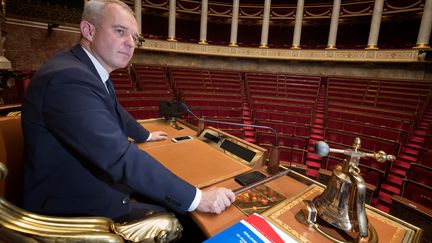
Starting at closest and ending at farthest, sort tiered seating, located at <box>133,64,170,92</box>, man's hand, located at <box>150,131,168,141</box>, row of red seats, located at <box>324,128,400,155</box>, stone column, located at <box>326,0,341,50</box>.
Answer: man's hand, located at <box>150,131,168,141</box> < row of red seats, located at <box>324,128,400,155</box> < tiered seating, located at <box>133,64,170,92</box> < stone column, located at <box>326,0,341,50</box>

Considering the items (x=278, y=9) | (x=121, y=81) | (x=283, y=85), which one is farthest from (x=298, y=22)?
(x=121, y=81)

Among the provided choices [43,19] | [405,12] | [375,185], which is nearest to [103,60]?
[375,185]

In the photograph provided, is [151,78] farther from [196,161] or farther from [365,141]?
[196,161]

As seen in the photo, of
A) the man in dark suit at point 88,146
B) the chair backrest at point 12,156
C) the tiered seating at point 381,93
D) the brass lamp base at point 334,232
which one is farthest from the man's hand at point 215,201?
the tiered seating at point 381,93

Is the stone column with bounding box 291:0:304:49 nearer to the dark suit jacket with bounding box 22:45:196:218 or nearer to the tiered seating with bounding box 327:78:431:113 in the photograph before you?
the tiered seating with bounding box 327:78:431:113

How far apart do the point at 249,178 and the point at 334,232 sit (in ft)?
1.50

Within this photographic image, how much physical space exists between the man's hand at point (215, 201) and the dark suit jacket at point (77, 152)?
0.20 feet

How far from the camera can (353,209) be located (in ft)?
2.50

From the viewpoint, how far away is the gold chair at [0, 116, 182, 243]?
55 centimetres

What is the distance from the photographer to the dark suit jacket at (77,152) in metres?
0.73

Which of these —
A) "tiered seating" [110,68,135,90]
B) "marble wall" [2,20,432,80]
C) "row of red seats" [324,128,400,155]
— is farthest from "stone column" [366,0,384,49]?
"tiered seating" [110,68,135,90]

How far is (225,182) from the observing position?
1.11m

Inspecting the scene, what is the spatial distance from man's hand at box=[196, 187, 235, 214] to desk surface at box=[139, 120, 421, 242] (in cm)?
2

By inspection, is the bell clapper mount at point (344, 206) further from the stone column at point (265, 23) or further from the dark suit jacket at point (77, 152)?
the stone column at point (265, 23)
